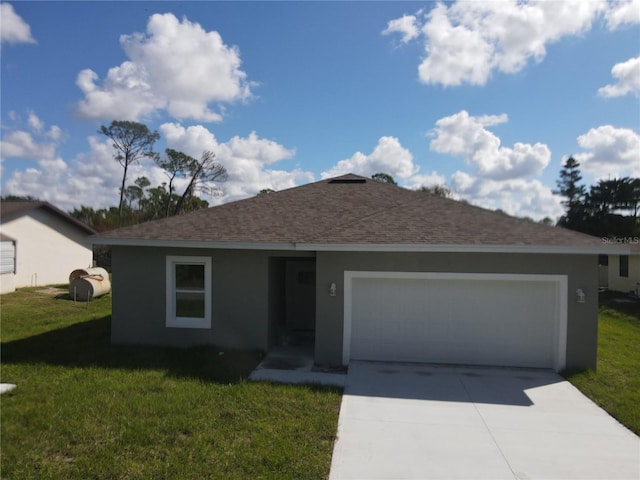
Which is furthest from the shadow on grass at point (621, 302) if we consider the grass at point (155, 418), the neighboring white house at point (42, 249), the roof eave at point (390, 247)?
the neighboring white house at point (42, 249)

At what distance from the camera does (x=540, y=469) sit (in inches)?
175

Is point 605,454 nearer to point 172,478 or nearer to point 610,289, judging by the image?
point 172,478

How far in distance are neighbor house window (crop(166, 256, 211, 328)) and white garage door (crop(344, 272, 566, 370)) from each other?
3.29m

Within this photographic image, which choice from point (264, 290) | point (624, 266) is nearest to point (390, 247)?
point (264, 290)

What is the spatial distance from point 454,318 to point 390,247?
219 cm

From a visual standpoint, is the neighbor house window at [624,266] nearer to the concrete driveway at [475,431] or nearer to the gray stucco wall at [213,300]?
the concrete driveway at [475,431]

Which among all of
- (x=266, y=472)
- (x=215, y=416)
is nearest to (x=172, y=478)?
(x=266, y=472)

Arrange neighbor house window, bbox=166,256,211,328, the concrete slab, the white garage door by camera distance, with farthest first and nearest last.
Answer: neighbor house window, bbox=166,256,211,328 → the white garage door → the concrete slab

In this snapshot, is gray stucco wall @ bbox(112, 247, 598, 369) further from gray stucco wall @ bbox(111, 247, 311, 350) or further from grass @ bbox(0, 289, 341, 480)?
grass @ bbox(0, 289, 341, 480)

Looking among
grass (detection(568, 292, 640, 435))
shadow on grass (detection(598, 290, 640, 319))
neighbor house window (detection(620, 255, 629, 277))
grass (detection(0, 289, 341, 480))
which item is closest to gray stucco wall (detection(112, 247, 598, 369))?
grass (detection(568, 292, 640, 435))

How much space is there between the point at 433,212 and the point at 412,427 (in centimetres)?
555

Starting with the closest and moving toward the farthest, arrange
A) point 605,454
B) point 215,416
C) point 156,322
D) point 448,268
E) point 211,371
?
point 605,454 < point 215,416 < point 211,371 < point 448,268 < point 156,322

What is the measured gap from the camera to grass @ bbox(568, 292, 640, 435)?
6.02m

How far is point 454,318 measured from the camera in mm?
8148
